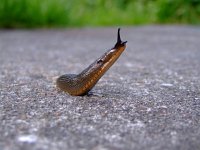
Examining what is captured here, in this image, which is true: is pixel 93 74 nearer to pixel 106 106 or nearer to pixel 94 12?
pixel 106 106

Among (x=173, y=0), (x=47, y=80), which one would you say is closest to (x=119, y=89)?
(x=47, y=80)

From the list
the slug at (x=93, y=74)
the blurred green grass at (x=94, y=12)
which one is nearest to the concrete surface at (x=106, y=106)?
the slug at (x=93, y=74)

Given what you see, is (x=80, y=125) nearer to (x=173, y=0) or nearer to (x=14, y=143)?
(x=14, y=143)

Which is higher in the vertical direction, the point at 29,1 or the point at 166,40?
the point at 29,1

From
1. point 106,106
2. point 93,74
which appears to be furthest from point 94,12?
point 106,106

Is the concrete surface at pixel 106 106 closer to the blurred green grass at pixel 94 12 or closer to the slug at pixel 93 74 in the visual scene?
the slug at pixel 93 74

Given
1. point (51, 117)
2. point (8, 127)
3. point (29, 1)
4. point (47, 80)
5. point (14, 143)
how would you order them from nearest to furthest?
point (14, 143) < point (8, 127) < point (51, 117) < point (47, 80) < point (29, 1)
